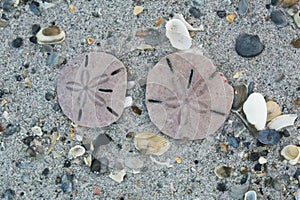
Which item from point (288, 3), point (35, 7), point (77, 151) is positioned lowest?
point (77, 151)

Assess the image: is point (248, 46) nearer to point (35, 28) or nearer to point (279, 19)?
point (279, 19)

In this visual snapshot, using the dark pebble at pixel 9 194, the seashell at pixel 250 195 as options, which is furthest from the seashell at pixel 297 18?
the dark pebble at pixel 9 194

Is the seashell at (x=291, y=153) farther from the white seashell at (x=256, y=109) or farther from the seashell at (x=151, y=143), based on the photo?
the seashell at (x=151, y=143)

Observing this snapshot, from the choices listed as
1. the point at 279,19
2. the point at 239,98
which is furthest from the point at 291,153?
the point at 279,19

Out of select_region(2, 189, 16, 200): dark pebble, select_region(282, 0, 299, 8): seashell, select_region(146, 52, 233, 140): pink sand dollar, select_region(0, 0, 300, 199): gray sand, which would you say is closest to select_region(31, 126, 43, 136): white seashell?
select_region(0, 0, 300, 199): gray sand

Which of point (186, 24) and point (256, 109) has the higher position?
point (186, 24)

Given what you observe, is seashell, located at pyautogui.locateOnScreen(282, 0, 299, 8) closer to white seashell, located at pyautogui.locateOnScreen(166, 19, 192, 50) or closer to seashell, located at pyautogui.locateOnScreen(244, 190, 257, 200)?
white seashell, located at pyautogui.locateOnScreen(166, 19, 192, 50)

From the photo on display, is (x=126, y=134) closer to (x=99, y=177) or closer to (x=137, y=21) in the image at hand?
(x=99, y=177)
